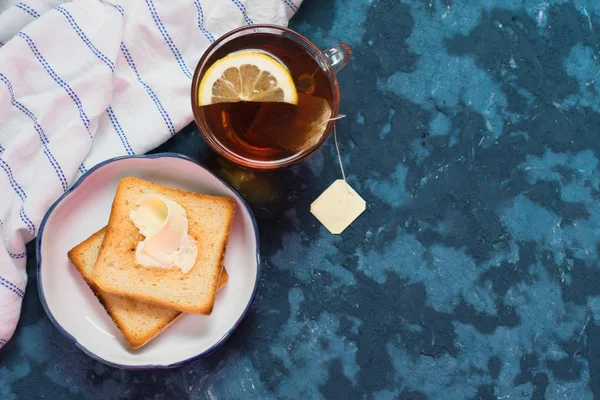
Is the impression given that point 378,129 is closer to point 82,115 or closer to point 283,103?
point 283,103

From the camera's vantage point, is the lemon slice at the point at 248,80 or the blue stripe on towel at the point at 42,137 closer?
the lemon slice at the point at 248,80

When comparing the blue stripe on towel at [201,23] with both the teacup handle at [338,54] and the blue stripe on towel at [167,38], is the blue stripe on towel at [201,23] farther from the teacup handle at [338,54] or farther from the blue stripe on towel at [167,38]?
the teacup handle at [338,54]

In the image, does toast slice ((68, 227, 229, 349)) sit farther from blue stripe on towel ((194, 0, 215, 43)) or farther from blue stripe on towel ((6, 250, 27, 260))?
blue stripe on towel ((194, 0, 215, 43))

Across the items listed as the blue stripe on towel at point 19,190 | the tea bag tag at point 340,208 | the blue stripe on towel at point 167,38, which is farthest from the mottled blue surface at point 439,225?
the blue stripe on towel at point 19,190

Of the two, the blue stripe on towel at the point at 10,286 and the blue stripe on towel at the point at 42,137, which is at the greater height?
the blue stripe on towel at the point at 42,137

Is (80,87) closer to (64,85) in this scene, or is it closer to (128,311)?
(64,85)

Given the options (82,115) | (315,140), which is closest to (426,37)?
(315,140)
